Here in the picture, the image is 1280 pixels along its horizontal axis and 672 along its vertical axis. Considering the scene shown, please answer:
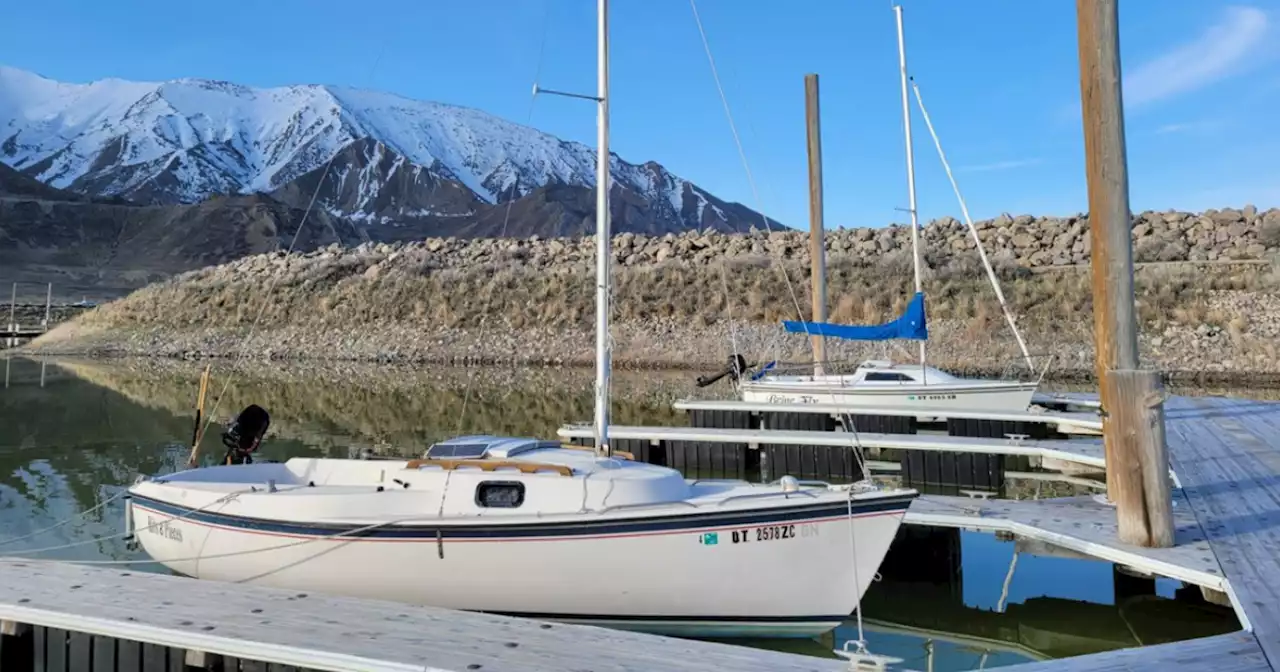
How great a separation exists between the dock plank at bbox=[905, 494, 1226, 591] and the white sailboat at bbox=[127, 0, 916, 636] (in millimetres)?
2414

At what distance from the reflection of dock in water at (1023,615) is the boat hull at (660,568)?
Answer: 59.7 inches

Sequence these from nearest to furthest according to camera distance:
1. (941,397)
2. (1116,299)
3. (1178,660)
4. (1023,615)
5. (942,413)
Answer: (1178,660), (1116,299), (1023,615), (942,413), (941,397)

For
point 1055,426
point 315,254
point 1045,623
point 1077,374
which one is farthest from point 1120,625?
point 315,254

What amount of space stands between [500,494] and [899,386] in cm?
1332

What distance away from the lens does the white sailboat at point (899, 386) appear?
735 inches

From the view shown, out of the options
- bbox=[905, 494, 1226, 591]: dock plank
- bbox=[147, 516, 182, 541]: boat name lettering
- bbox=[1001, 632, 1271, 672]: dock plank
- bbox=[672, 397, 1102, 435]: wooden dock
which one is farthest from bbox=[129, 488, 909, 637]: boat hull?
bbox=[672, 397, 1102, 435]: wooden dock

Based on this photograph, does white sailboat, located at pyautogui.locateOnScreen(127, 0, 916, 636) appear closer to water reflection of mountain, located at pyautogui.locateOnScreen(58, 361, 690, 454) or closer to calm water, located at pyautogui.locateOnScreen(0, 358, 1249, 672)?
calm water, located at pyautogui.locateOnScreen(0, 358, 1249, 672)

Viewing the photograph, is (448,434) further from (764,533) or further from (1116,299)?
(1116,299)

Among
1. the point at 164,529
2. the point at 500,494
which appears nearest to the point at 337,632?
the point at 500,494

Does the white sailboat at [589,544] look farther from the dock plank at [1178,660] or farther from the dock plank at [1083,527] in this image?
the dock plank at [1083,527]

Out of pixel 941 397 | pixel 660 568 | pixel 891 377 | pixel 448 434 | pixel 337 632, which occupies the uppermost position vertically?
pixel 891 377

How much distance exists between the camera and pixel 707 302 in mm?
44594

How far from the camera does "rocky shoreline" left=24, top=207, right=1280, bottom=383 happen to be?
34781 millimetres

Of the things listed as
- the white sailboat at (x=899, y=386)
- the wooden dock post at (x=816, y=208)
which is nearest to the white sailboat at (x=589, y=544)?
the white sailboat at (x=899, y=386)
